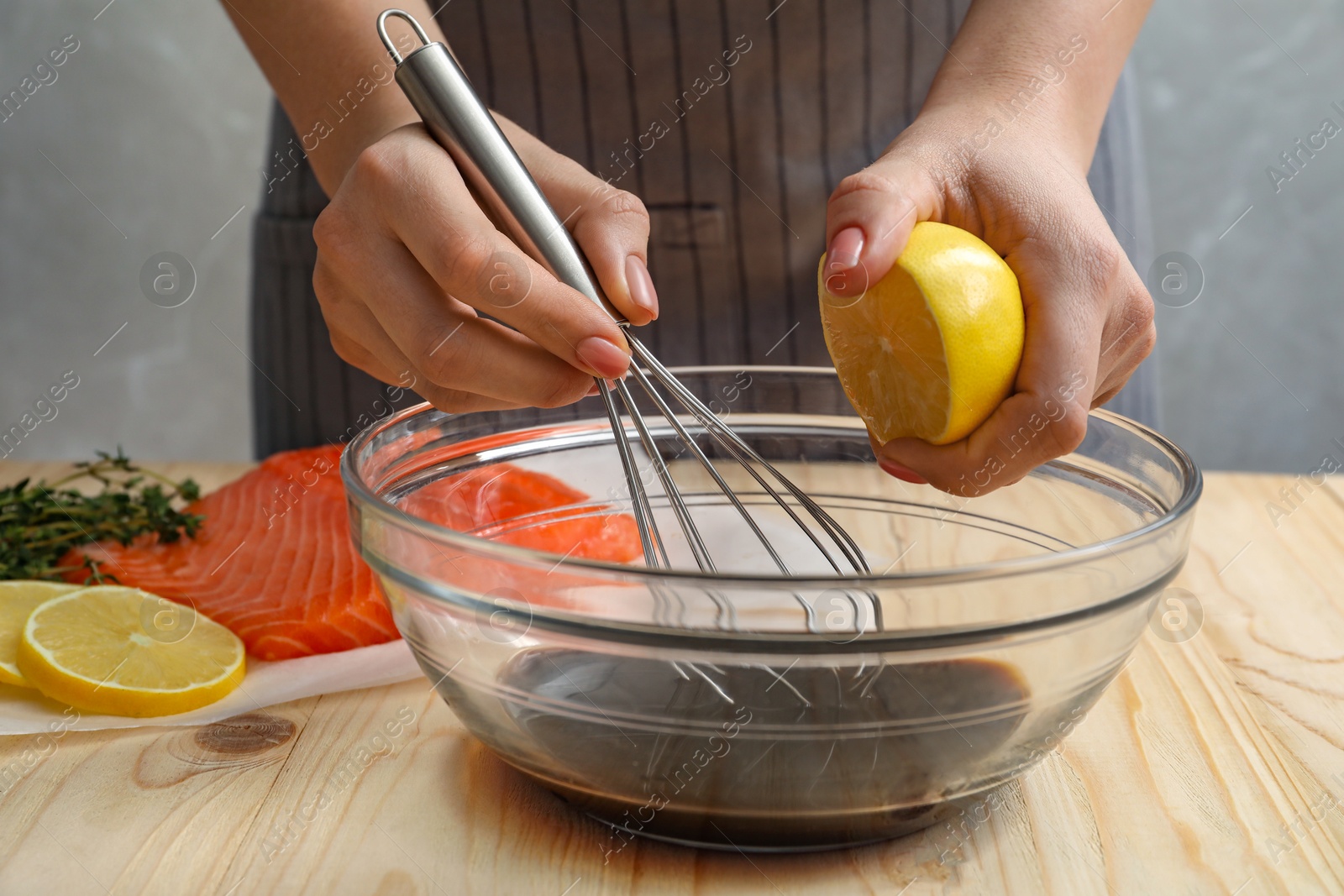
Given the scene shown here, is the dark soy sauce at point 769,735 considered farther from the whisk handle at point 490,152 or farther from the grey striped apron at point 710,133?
the grey striped apron at point 710,133

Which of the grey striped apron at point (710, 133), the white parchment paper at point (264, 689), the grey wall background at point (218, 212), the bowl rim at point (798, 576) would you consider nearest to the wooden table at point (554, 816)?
the white parchment paper at point (264, 689)

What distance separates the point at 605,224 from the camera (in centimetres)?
51

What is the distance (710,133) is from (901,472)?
44cm

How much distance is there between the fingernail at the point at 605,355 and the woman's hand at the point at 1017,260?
94 mm

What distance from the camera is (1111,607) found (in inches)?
15.4

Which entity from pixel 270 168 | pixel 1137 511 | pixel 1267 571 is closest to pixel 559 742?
pixel 1137 511

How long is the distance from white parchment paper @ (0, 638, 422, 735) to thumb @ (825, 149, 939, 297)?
0.33 m

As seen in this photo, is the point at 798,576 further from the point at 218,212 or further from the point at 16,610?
the point at 218,212

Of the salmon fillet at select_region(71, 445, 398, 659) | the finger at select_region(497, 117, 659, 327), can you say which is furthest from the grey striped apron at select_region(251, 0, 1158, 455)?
the finger at select_region(497, 117, 659, 327)

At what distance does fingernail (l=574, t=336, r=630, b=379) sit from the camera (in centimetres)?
45

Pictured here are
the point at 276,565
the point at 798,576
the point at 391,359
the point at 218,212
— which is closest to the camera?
the point at 798,576

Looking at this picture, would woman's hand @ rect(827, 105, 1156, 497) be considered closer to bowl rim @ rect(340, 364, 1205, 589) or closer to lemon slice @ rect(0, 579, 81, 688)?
bowl rim @ rect(340, 364, 1205, 589)

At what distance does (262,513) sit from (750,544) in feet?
1.21

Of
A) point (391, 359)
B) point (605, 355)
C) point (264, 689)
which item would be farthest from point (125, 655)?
point (605, 355)
